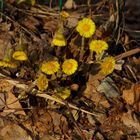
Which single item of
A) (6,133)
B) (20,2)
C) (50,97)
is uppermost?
(20,2)

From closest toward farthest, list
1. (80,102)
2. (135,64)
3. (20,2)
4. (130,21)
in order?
(80,102) < (135,64) < (20,2) < (130,21)

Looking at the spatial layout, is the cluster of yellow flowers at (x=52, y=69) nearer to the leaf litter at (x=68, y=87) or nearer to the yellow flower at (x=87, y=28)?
the leaf litter at (x=68, y=87)

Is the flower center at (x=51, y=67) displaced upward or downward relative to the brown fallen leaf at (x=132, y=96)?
upward

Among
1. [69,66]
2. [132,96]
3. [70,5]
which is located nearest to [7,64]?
[69,66]

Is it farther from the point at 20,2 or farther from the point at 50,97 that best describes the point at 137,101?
A: the point at 20,2

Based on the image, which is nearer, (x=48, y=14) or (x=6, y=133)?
(x=6, y=133)

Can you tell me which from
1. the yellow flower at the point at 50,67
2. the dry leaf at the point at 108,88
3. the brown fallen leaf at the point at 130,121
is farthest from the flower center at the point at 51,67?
the brown fallen leaf at the point at 130,121

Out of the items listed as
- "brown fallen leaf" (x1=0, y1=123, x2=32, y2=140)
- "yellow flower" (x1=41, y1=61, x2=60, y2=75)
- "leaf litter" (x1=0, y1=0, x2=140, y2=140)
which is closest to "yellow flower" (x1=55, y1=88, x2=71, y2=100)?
"leaf litter" (x1=0, y1=0, x2=140, y2=140)

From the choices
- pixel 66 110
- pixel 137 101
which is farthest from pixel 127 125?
pixel 66 110
